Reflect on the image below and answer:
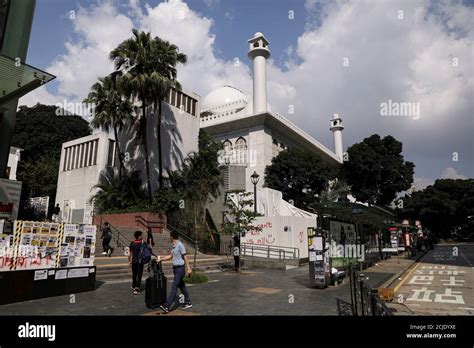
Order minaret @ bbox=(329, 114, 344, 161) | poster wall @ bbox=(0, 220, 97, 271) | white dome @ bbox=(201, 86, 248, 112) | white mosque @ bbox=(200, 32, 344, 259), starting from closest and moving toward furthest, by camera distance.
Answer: poster wall @ bbox=(0, 220, 97, 271)
white mosque @ bbox=(200, 32, 344, 259)
white dome @ bbox=(201, 86, 248, 112)
minaret @ bbox=(329, 114, 344, 161)

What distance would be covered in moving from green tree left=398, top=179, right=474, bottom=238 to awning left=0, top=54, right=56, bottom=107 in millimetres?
66667

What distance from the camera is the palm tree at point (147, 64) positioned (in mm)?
24703

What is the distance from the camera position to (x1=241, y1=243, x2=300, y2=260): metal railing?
22.2 meters

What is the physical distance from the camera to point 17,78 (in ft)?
30.9

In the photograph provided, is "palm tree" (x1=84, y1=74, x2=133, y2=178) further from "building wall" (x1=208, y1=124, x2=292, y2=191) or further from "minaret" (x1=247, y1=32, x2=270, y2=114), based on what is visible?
"minaret" (x1=247, y1=32, x2=270, y2=114)

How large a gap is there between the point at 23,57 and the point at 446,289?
17245 mm

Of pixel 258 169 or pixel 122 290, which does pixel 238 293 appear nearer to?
pixel 122 290

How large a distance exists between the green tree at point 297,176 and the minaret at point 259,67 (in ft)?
24.9

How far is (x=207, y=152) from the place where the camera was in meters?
30.1

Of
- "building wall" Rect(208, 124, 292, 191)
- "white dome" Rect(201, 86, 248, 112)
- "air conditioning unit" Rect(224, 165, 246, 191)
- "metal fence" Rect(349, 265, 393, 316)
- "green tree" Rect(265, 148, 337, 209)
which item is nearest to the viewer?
"metal fence" Rect(349, 265, 393, 316)

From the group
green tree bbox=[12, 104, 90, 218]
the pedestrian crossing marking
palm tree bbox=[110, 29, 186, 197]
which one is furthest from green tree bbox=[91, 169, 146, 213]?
the pedestrian crossing marking

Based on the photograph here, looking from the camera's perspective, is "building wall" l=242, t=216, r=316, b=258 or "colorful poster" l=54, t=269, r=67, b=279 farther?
"building wall" l=242, t=216, r=316, b=258

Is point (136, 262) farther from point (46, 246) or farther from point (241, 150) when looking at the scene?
point (241, 150)
